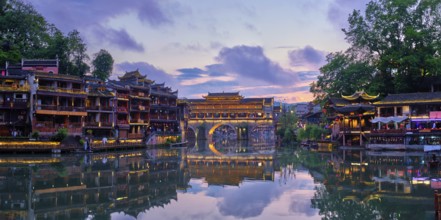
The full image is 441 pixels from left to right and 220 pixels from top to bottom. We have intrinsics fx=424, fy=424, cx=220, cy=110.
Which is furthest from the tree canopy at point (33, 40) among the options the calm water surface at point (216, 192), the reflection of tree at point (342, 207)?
the reflection of tree at point (342, 207)

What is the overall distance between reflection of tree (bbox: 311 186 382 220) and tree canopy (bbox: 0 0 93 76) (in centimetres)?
4859

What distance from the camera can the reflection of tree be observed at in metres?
15.9

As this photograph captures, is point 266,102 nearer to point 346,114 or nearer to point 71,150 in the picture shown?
point 346,114

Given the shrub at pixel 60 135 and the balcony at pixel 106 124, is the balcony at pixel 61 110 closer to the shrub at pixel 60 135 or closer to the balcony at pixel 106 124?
the shrub at pixel 60 135

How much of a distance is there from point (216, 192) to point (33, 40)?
169 feet

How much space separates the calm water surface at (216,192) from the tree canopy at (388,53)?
81.1ft

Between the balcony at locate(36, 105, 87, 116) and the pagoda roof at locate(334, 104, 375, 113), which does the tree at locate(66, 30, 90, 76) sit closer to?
the balcony at locate(36, 105, 87, 116)

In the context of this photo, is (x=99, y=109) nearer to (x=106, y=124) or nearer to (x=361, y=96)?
(x=106, y=124)

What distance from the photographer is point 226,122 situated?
10112 centimetres

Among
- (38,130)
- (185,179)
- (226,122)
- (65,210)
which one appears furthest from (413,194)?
(226,122)

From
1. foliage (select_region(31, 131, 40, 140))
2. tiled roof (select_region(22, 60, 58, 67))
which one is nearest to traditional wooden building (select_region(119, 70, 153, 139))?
tiled roof (select_region(22, 60, 58, 67))

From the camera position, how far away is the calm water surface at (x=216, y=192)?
16.5 meters

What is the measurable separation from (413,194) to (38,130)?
1570 inches

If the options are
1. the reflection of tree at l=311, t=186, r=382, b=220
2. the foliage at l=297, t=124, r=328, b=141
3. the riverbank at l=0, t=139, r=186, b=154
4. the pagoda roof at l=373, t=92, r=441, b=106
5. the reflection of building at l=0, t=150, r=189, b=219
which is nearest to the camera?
the reflection of tree at l=311, t=186, r=382, b=220
